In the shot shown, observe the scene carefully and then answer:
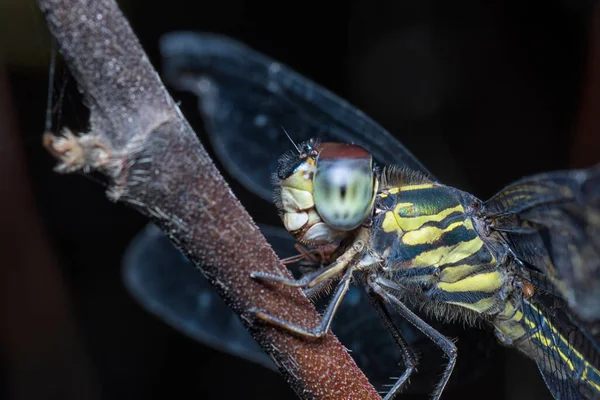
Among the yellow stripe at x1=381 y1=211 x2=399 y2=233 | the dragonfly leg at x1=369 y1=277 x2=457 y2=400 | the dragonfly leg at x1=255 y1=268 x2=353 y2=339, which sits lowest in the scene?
the dragonfly leg at x1=369 y1=277 x2=457 y2=400

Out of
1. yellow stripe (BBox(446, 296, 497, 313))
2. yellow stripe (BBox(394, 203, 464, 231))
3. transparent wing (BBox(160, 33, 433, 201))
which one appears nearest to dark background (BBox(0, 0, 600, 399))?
transparent wing (BBox(160, 33, 433, 201))

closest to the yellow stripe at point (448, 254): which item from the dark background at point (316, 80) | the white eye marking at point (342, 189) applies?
the white eye marking at point (342, 189)

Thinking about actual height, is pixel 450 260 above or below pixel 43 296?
above

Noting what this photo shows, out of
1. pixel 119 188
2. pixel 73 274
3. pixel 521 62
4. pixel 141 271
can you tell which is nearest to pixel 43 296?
pixel 73 274

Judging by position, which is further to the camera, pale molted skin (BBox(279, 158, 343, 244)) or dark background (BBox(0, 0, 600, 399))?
dark background (BBox(0, 0, 600, 399))

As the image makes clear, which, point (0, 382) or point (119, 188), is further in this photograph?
point (0, 382)

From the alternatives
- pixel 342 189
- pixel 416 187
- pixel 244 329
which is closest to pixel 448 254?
pixel 416 187

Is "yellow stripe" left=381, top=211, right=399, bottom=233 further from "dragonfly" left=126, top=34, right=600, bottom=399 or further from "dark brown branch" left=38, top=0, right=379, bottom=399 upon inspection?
"dark brown branch" left=38, top=0, right=379, bottom=399

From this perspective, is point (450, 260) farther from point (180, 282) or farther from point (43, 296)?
point (43, 296)

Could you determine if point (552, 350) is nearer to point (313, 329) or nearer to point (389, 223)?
point (389, 223)
